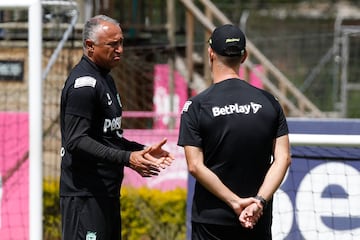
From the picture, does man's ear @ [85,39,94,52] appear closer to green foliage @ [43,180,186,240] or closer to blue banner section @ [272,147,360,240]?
blue banner section @ [272,147,360,240]

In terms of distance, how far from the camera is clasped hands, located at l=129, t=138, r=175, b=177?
233 inches

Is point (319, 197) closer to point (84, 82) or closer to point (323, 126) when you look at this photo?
point (323, 126)

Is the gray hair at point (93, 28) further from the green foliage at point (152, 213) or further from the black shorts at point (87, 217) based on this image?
the green foliage at point (152, 213)

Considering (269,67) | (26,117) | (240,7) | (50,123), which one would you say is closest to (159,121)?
(269,67)

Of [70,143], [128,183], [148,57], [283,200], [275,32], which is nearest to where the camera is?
[70,143]

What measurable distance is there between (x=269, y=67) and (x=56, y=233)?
6024 mm

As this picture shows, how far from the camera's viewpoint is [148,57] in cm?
1377

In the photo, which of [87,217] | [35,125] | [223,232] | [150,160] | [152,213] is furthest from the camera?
[152,213]

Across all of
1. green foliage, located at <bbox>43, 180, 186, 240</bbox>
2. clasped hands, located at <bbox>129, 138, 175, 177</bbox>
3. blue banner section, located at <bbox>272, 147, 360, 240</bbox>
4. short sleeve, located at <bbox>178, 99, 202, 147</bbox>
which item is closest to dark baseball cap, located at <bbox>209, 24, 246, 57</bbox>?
short sleeve, located at <bbox>178, 99, 202, 147</bbox>

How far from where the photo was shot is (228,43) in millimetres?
5555

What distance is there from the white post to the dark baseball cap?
2128 millimetres

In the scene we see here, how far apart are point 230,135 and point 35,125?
7.30ft

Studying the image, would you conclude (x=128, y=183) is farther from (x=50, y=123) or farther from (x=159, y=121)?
(x=159, y=121)

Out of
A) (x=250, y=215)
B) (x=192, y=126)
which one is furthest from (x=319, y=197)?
(x=192, y=126)
